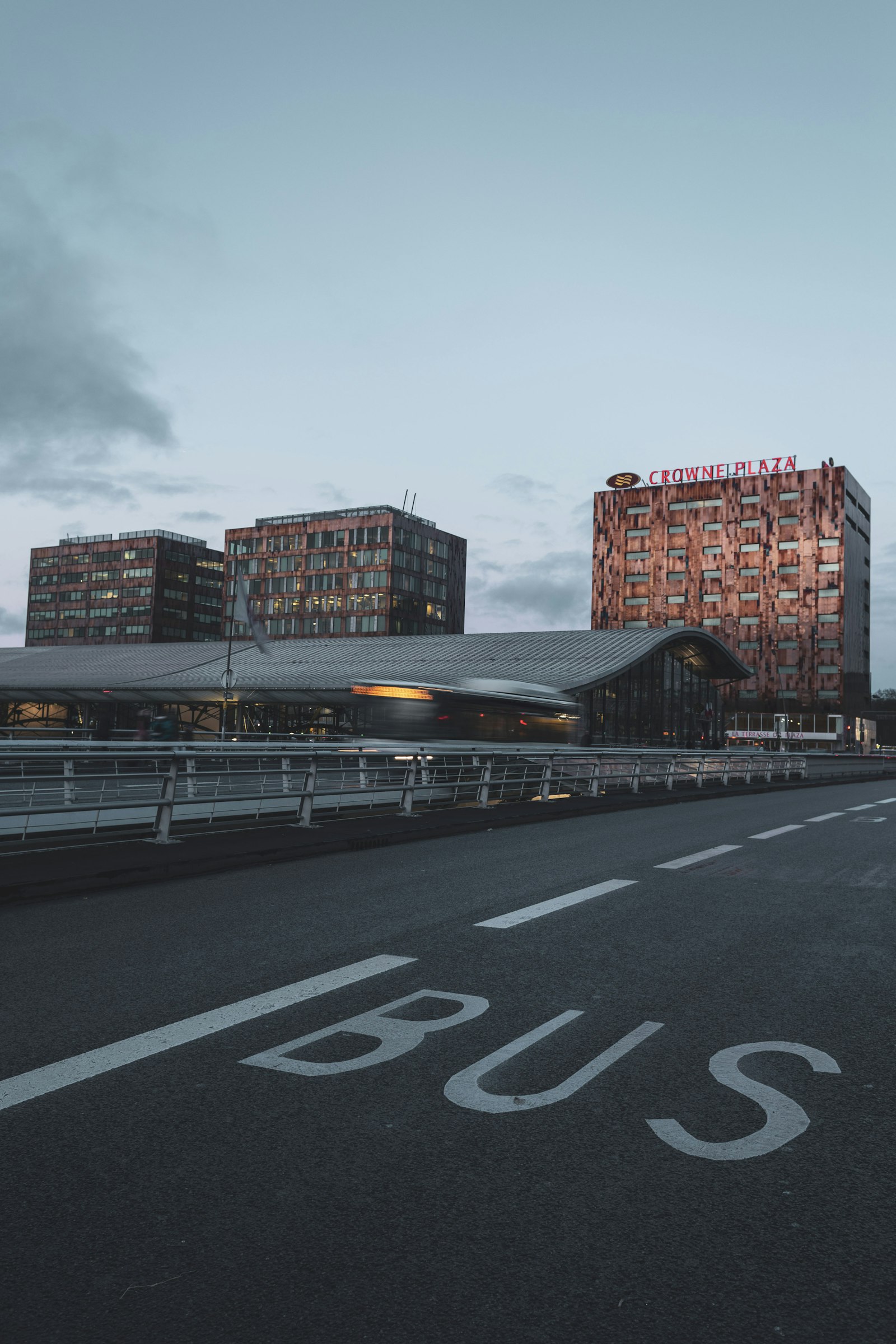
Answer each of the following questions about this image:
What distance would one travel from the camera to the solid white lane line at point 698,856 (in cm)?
1199

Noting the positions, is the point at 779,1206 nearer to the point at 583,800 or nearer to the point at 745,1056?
the point at 745,1056

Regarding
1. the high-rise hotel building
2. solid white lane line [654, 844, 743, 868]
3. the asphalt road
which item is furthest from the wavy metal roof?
the asphalt road

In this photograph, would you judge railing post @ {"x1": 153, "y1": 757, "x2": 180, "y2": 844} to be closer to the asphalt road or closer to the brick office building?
the asphalt road

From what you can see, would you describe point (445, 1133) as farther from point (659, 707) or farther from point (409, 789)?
point (659, 707)

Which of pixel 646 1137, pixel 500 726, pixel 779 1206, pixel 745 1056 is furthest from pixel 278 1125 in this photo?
pixel 500 726

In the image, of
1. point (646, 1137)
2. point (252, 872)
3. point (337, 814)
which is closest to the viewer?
point (646, 1137)

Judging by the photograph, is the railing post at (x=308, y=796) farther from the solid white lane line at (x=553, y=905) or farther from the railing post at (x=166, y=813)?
the solid white lane line at (x=553, y=905)

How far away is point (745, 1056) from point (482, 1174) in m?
1.81

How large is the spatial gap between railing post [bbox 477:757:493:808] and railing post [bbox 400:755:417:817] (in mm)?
2108

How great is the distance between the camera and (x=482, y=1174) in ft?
11.4

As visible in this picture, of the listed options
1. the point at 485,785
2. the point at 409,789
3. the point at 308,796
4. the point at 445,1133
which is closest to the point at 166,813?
the point at 308,796

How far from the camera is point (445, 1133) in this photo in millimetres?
3832

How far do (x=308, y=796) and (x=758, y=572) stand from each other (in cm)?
11452

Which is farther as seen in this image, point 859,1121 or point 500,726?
point 500,726
